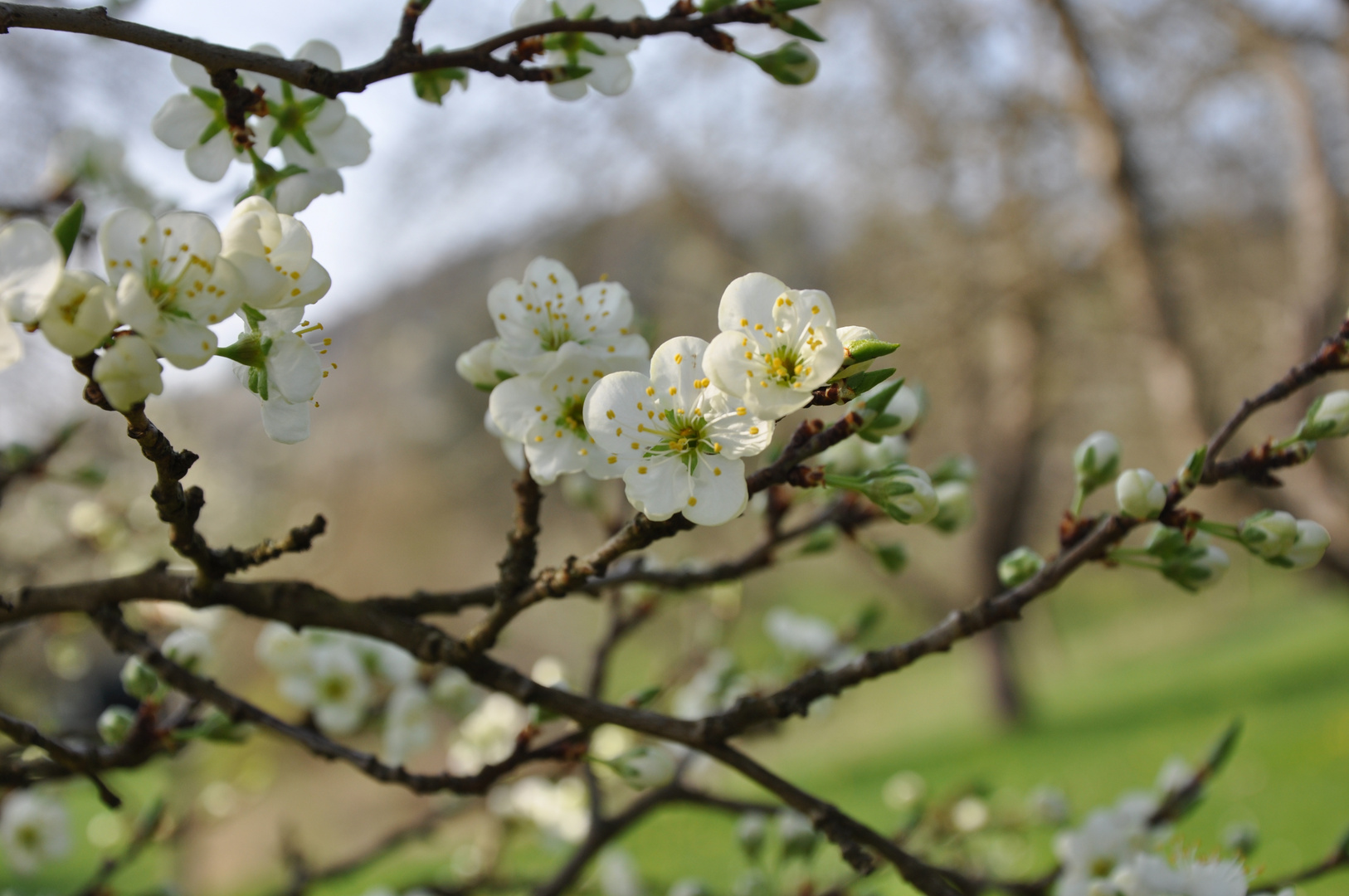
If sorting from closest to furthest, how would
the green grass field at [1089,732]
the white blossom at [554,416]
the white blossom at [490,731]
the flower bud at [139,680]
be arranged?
the white blossom at [554,416] < the flower bud at [139,680] < the white blossom at [490,731] < the green grass field at [1089,732]

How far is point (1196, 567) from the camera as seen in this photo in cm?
86

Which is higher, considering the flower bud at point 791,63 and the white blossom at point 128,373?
the white blossom at point 128,373

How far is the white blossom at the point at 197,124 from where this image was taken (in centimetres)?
80

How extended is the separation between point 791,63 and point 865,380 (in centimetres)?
43

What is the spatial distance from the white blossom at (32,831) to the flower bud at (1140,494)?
67.2 inches

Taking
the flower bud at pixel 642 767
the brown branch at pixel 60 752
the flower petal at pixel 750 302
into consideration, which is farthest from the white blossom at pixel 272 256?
the flower bud at pixel 642 767

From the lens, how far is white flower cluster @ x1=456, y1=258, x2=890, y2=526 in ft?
1.97

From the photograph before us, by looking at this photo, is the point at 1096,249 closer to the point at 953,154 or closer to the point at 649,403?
the point at 953,154

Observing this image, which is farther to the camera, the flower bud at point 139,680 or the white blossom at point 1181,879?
the flower bud at point 139,680

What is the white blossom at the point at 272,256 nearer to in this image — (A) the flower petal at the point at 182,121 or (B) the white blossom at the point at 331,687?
(A) the flower petal at the point at 182,121

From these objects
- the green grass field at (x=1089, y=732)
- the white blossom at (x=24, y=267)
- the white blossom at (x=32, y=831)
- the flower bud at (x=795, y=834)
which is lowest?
the green grass field at (x=1089, y=732)

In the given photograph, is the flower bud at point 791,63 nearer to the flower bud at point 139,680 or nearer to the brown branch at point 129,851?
the flower bud at point 139,680

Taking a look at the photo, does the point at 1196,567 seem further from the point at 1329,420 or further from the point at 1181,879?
the point at 1181,879

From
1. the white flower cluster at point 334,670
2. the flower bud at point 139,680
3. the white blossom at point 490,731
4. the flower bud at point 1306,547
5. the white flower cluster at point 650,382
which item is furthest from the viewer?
the white blossom at point 490,731
